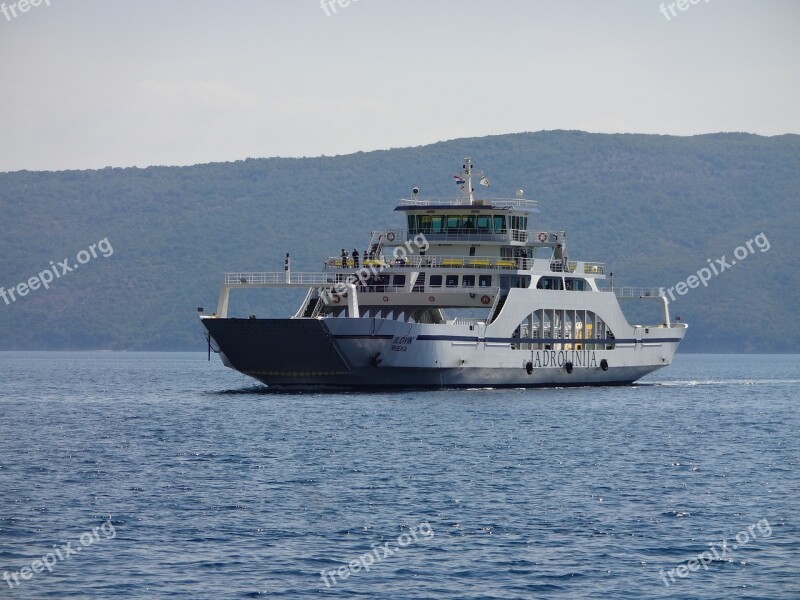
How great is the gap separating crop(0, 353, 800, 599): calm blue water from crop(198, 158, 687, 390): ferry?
122 inches

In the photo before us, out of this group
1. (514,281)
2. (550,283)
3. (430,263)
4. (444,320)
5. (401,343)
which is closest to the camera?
(401,343)

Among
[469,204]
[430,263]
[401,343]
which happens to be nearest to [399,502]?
[401,343]

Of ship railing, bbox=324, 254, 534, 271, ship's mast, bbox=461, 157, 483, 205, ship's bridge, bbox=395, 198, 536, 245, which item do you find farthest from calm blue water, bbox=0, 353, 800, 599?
ship's mast, bbox=461, 157, 483, 205

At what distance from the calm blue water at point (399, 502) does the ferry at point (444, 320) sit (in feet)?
10.2

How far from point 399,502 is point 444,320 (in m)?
43.0

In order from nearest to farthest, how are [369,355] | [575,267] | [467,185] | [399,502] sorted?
[399,502] < [369,355] < [467,185] < [575,267]

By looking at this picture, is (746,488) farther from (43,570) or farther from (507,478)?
(43,570)

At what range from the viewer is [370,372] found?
66.9m

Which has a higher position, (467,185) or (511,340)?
(467,185)

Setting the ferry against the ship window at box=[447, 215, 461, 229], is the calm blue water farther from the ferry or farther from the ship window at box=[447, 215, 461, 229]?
the ship window at box=[447, 215, 461, 229]

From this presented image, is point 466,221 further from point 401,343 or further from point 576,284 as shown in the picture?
point 401,343

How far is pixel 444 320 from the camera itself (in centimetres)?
7981

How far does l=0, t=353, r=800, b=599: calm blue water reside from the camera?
2920cm

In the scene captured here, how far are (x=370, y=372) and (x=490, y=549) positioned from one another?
35433 mm
